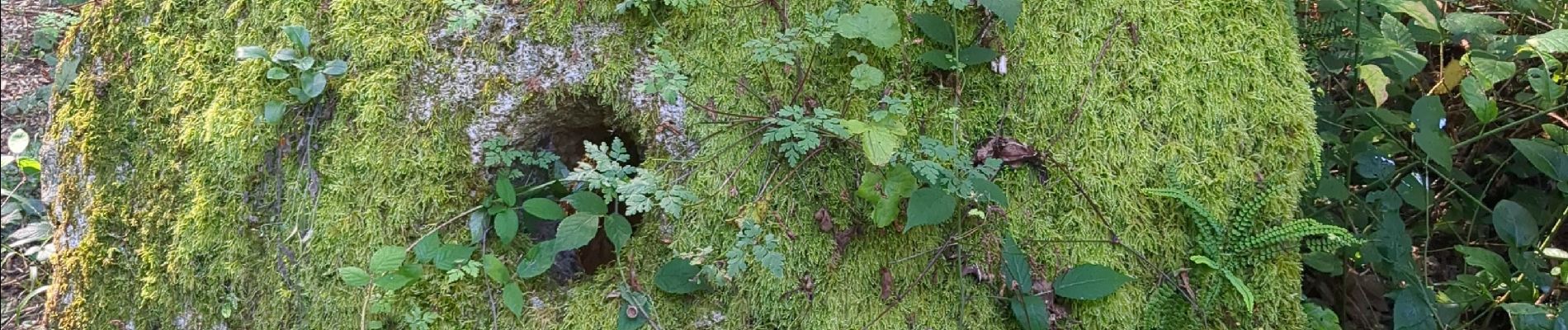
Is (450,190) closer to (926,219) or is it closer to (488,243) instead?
(488,243)

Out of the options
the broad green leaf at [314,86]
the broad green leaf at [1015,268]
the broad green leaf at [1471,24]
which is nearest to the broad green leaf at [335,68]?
the broad green leaf at [314,86]

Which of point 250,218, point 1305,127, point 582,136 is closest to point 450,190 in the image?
point 582,136

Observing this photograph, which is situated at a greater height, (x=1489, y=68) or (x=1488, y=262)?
(x=1489, y=68)

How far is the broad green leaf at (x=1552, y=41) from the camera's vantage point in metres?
2.24

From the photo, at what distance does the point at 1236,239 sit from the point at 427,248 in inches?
83.2

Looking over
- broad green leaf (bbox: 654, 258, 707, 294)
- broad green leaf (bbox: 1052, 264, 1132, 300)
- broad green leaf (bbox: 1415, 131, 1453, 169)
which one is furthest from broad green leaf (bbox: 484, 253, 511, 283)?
broad green leaf (bbox: 1415, 131, 1453, 169)

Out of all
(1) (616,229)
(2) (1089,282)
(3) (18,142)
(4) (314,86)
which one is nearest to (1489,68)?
(2) (1089,282)

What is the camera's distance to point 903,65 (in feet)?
6.83

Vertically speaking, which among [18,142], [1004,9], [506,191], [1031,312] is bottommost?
[18,142]

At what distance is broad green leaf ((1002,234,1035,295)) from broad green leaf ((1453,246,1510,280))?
1.42 metres

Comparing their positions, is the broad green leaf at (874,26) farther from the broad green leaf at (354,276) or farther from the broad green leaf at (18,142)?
the broad green leaf at (18,142)

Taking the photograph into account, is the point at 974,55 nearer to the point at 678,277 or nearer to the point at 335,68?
the point at 678,277

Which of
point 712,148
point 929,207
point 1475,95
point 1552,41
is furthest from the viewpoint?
point 1475,95

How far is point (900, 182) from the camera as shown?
75.5 inches
